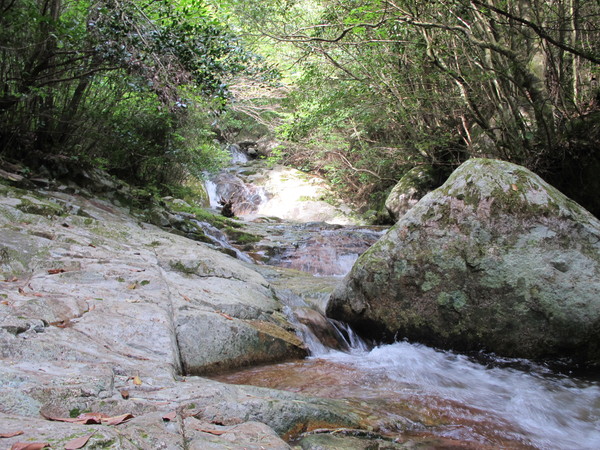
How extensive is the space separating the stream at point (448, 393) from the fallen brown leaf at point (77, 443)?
168 cm

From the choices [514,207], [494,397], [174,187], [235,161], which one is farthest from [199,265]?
[235,161]

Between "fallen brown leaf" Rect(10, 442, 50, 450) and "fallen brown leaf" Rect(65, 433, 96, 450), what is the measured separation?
50mm

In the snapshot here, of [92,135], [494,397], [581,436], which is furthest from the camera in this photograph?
[92,135]

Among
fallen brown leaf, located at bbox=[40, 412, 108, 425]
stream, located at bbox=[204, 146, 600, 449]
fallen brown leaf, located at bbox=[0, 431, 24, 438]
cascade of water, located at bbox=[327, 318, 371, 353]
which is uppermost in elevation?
fallen brown leaf, located at bbox=[0, 431, 24, 438]

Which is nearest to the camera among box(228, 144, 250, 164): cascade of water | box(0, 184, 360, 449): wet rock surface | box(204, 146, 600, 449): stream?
box(0, 184, 360, 449): wet rock surface

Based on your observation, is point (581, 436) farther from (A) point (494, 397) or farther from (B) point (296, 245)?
(B) point (296, 245)

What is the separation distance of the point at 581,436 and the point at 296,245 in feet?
25.2

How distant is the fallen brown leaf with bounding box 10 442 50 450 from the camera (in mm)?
970

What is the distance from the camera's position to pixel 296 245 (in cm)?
1008

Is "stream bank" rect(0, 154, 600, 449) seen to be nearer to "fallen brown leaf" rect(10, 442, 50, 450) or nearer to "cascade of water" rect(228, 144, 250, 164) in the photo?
"fallen brown leaf" rect(10, 442, 50, 450)

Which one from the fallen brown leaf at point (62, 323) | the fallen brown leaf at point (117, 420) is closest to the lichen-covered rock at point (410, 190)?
the fallen brown leaf at point (62, 323)

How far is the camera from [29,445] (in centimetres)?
99

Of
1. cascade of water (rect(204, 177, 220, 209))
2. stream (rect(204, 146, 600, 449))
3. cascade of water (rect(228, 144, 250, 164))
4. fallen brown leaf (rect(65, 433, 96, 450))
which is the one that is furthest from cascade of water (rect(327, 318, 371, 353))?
cascade of water (rect(228, 144, 250, 164))

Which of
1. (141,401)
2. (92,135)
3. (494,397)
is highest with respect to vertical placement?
(92,135)
